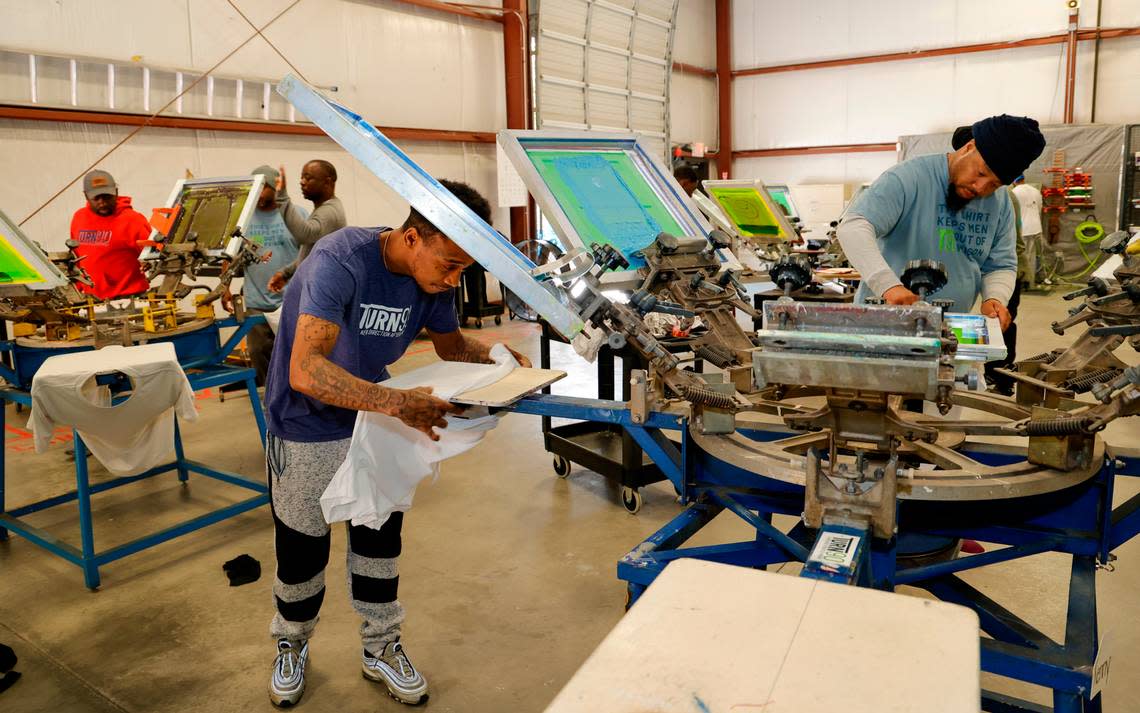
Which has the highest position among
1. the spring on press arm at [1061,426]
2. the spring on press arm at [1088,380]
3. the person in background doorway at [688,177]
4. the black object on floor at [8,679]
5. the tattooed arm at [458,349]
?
the person in background doorway at [688,177]

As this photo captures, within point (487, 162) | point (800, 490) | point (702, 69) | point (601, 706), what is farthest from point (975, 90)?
point (601, 706)

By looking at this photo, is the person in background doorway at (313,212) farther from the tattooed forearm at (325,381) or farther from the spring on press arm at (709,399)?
the spring on press arm at (709,399)

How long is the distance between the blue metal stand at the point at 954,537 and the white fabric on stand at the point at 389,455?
5.2 inches

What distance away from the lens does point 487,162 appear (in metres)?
8.70

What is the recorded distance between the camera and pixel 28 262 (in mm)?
2730

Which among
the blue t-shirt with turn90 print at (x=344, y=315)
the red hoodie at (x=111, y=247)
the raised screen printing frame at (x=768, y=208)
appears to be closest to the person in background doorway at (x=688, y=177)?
the raised screen printing frame at (x=768, y=208)

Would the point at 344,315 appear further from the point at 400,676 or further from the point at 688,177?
the point at 688,177

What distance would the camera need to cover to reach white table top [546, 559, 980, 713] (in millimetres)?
683

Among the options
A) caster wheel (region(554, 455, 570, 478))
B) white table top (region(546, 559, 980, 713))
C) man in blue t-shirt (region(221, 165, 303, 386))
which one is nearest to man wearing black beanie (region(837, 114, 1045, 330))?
white table top (region(546, 559, 980, 713))

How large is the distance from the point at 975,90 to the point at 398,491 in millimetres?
11149

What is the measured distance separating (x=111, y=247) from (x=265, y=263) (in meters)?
0.75

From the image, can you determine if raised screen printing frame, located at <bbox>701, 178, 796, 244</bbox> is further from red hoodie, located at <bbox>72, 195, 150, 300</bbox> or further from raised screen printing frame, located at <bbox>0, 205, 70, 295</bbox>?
raised screen printing frame, located at <bbox>0, 205, 70, 295</bbox>

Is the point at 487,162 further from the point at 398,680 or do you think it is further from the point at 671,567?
the point at 671,567

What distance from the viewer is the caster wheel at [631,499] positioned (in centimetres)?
314
